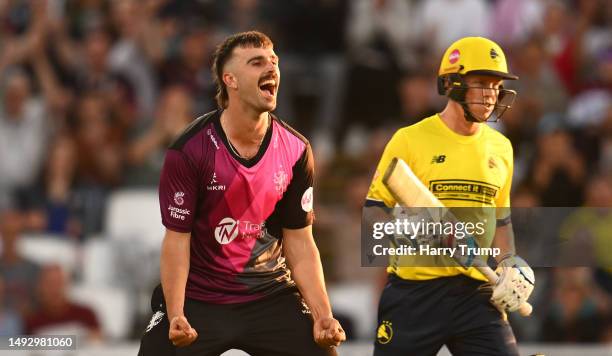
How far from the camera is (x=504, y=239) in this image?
7.65m

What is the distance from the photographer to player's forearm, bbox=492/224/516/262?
300 inches

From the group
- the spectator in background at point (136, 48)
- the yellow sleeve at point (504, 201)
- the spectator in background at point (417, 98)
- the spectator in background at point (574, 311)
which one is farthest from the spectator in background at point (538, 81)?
the yellow sleeve at point (504, 201)

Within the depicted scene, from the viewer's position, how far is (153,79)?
13.8m

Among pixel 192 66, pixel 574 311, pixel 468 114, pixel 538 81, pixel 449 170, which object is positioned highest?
pixel 192 66

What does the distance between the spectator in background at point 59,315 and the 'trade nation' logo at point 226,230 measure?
14.9 feet

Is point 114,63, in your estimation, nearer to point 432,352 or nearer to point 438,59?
point 438,59

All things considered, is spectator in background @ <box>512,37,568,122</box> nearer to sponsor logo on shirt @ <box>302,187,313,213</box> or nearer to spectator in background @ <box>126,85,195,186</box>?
spectator in background @ <box>126,85,195,186</box>

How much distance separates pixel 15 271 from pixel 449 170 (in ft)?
18.9

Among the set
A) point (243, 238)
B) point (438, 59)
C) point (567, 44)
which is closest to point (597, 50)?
point (567, 44)

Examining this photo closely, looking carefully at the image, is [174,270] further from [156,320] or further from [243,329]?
[243,329]

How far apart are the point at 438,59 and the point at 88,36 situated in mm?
3730

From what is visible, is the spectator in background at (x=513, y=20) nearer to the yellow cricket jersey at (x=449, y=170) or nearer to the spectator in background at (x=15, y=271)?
the spectator in background at (x=15, y=271)

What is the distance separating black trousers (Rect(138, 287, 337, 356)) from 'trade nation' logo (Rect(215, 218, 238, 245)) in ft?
1.16

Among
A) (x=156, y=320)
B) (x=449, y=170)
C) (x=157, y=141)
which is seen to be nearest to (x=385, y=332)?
(x=449, y=170)
